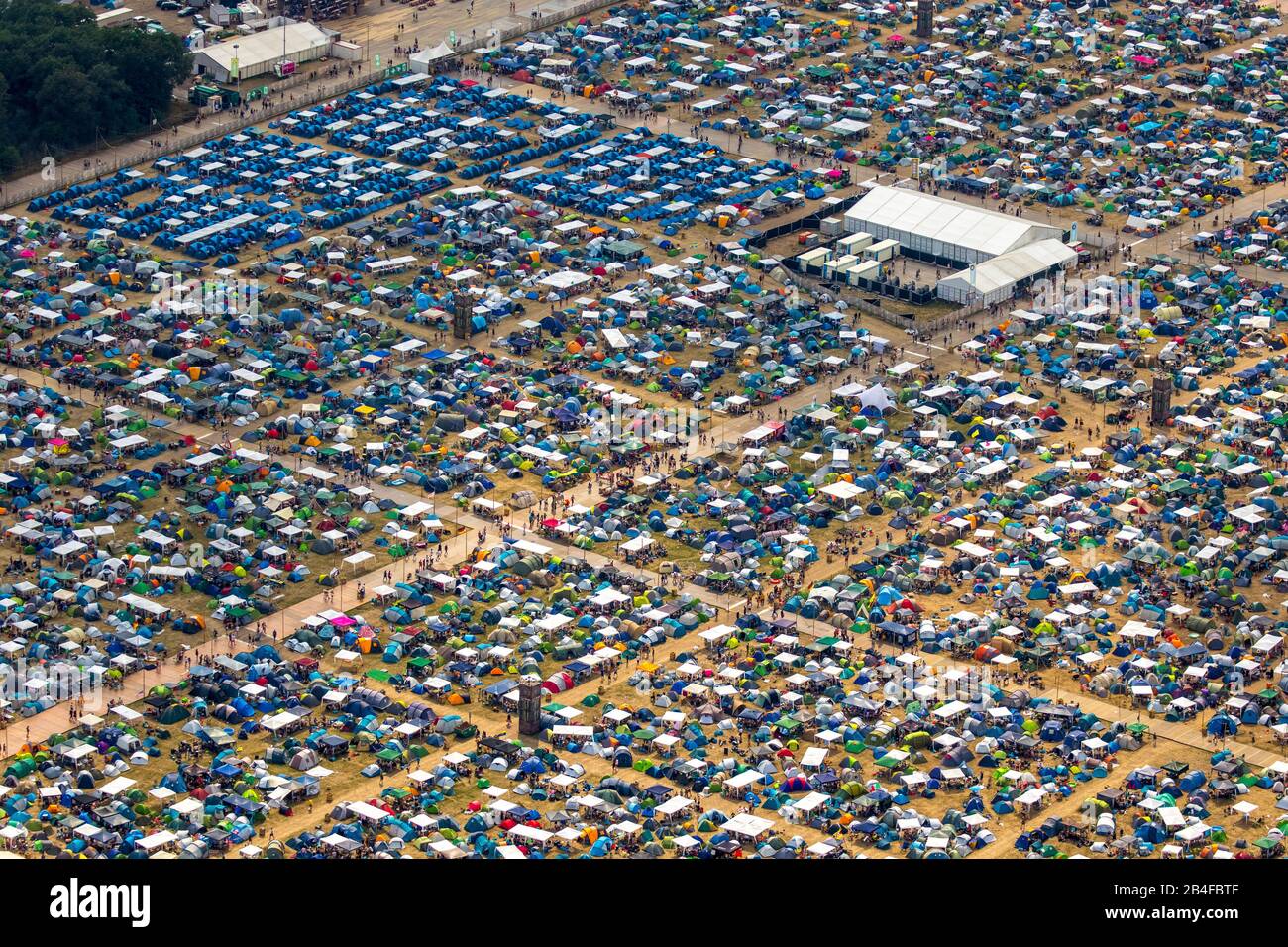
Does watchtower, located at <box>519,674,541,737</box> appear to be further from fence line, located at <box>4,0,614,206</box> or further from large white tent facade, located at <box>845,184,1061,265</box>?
fence line, located at <box>4,0,614,206</box>

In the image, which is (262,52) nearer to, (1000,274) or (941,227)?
(941,227)

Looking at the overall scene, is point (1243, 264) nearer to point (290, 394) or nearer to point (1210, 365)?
point (1210, 365)

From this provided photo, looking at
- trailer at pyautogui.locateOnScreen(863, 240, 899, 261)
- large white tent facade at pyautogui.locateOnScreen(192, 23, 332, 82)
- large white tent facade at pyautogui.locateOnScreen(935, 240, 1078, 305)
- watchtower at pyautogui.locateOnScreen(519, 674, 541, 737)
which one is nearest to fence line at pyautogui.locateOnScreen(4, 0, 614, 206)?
large white tent facade at pyautogui.locateOnScreen(192, 23, 332, 82)

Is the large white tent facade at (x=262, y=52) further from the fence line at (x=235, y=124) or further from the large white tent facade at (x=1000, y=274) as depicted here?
the large white tent facade at (x=1000, y=274)

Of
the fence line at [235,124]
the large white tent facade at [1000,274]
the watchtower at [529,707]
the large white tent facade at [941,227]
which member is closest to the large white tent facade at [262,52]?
the fence line at [235,124]

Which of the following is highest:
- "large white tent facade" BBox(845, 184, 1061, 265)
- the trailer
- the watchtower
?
"large white tent facade" BBox(845, 184, 1061, 265)
